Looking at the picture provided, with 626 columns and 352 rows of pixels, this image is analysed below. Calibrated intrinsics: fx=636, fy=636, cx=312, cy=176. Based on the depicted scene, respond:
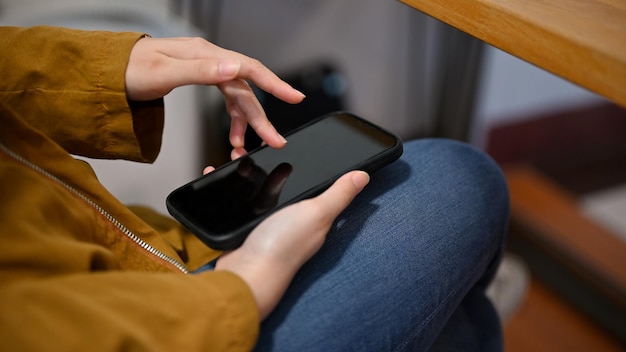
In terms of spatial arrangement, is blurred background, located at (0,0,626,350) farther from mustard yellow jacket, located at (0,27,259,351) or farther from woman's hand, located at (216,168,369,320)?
woman's hand, located at (216,168,369,320)

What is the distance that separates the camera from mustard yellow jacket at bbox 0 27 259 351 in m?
0.39

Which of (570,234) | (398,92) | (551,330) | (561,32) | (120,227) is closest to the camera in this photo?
(561,32)

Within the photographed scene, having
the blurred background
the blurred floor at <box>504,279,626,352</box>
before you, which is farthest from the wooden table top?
the blurred floor at <box>504,279,626,352</box>

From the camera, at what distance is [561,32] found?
1.41 feet

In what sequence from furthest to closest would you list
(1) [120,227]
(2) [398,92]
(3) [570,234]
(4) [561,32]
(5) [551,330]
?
(2) [398,92] < (3) [570,234] < (5) [551,330] < (1) [120,227] < (4) [561,32]

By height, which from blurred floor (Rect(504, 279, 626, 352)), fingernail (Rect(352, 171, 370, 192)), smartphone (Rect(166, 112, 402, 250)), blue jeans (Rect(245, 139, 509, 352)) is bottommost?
blurred floor (Rect(504, 279, 626, 352))

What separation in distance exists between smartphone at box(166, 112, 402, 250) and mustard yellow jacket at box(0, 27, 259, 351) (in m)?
0.05

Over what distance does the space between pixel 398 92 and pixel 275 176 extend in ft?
4.01

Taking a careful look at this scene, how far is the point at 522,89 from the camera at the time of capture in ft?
5.47

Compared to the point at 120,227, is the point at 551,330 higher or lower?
lower

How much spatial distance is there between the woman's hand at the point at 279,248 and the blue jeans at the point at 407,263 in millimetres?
34

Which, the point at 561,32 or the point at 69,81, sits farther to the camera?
the point at 69,81

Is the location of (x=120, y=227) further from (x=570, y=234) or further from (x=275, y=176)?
(x=570, y=234)

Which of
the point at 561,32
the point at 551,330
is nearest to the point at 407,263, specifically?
the point at 561,32
